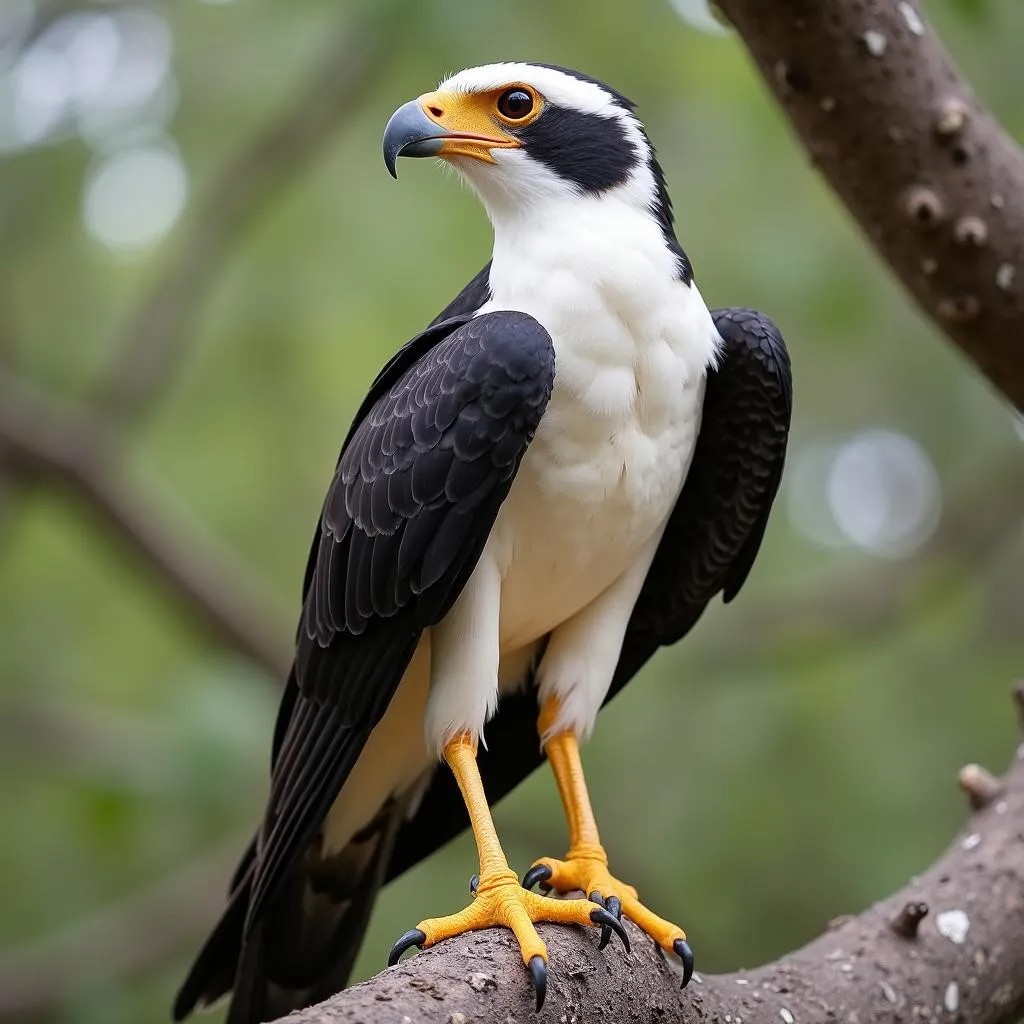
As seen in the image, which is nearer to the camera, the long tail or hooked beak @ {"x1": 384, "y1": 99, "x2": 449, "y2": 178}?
hooked beak @ {"x1": 384, "y1": 99, "x2": 449, "y2": 178}

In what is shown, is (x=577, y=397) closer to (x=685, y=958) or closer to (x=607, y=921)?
(x=607, y=921)

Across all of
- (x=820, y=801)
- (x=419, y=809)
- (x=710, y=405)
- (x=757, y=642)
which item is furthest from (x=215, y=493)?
(x=710, y=405)

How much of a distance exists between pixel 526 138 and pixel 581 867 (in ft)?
5.70

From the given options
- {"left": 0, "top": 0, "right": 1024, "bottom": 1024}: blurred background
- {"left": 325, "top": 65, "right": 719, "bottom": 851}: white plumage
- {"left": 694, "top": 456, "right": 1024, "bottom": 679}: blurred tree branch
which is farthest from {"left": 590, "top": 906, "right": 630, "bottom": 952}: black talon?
{"left": 694, "top": 456, "right": 1024, "bottom": 679}: blurred tree branch

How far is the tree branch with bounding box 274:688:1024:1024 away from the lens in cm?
242

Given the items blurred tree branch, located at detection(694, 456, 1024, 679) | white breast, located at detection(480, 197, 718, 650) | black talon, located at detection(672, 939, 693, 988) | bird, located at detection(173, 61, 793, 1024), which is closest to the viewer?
black talon, located at detection(672, 939, 693, 988)

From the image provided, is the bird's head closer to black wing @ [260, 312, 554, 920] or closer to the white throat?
the white throat

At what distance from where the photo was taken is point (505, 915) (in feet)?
8.92

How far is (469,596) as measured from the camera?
10.2 feet

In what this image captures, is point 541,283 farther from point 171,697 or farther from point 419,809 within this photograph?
point 171,697

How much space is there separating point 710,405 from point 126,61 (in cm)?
442

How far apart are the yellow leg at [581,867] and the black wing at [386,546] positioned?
55 cm

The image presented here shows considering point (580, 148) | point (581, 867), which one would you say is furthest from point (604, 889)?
point (580, 148)

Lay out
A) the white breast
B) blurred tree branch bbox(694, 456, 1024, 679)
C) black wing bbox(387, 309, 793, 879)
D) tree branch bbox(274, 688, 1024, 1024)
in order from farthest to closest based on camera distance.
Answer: blurred tree branch bbox(694, 456, 1024, 679) < black wing bbox(387, 309, 793, 879) < the white breast < tree branch bbox(274, 688, 1024, 1024)
